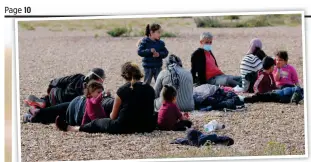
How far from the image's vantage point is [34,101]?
13523 mm

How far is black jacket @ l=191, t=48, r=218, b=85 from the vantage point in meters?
14.0

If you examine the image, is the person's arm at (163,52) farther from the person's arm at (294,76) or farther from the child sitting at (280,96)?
the person's arm at (294,76)

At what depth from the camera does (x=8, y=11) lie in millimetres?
13305

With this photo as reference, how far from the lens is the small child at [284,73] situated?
547 inches

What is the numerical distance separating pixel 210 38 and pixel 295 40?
121 centimetres

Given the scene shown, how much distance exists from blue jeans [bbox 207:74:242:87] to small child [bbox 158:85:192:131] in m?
1.22

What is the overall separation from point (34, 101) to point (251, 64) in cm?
302

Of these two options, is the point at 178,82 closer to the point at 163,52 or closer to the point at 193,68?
the point at 163,52

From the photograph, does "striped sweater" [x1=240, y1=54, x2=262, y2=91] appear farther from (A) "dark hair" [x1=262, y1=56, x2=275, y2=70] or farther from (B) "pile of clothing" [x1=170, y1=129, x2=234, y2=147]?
(B) "pile of clothing" [x1=170, y1=129, x2=234, y2=147]

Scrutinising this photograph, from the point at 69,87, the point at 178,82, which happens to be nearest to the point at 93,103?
the point at 69,87

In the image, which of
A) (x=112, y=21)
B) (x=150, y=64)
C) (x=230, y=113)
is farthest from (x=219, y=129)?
(x=112, y=21)

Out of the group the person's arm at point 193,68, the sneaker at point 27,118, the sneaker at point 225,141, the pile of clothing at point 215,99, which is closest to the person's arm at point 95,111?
the sneaker at point 27,118

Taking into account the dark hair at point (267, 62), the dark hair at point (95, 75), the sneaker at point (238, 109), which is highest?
the dark hair at point (267, 62)

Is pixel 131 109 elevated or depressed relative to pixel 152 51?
depressed
